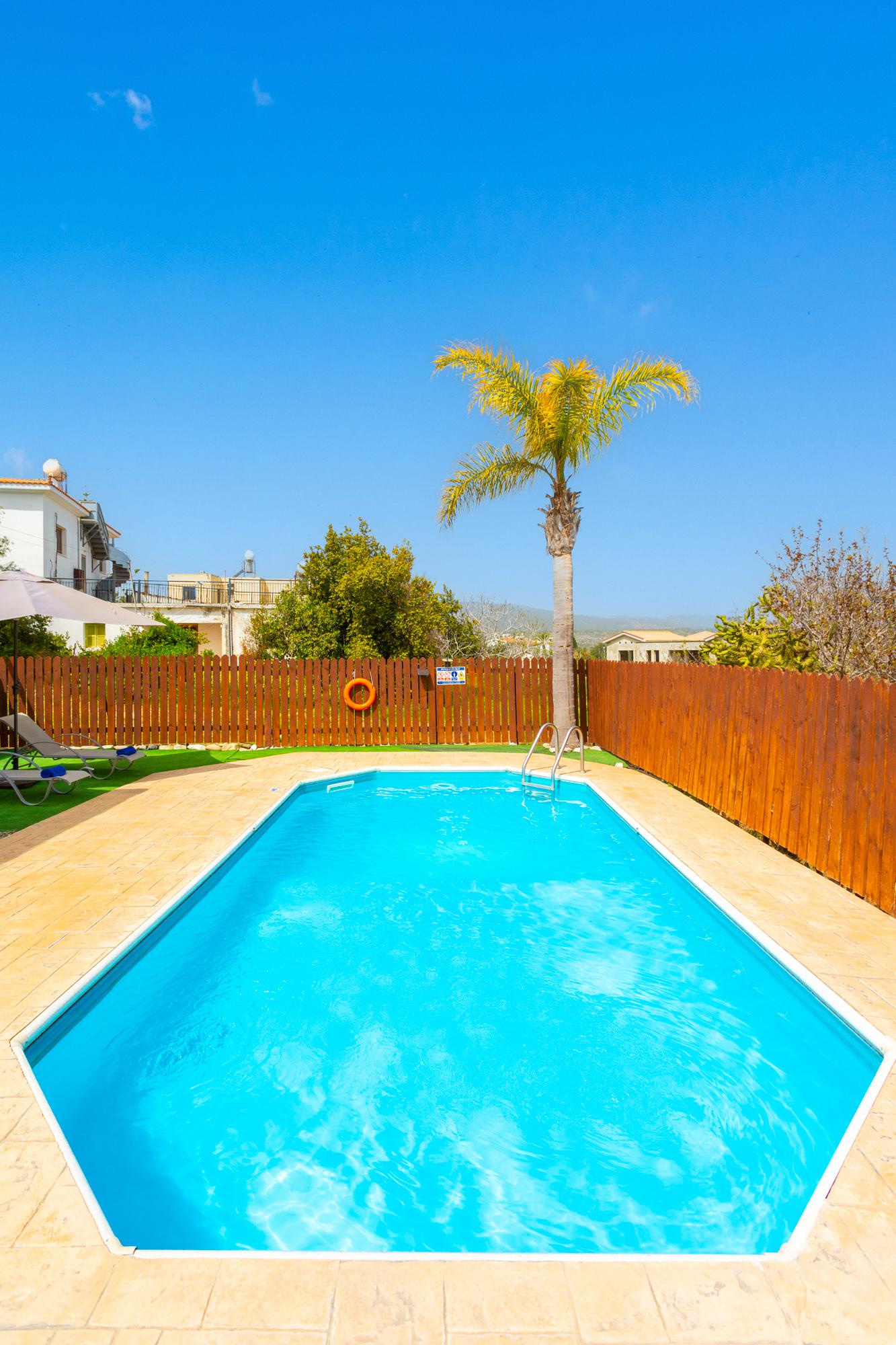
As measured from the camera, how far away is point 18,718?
963 centimetres

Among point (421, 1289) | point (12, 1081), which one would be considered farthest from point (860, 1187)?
point (12, 1081)

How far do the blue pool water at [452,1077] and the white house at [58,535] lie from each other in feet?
71.3

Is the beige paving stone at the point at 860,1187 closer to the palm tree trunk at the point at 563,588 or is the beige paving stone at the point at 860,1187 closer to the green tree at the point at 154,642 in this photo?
the palm tree trunk at the point at 563,588

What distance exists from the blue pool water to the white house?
21719 millimetres

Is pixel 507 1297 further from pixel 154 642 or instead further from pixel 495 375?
pixel 154 642

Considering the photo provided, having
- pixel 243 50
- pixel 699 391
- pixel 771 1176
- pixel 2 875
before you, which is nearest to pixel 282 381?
pixel 243 50

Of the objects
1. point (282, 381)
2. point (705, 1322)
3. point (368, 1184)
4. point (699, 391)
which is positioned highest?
point (282, 381)

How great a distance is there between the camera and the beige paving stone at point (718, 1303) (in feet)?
6.11

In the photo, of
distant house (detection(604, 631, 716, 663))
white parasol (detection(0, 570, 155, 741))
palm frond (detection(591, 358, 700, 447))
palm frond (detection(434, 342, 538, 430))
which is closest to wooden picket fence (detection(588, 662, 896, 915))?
palm frond (detection(591, 358, 700, 447))

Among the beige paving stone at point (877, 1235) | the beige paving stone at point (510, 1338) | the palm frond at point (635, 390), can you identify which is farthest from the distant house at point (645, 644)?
the beige paving stone at point (510, 1338)

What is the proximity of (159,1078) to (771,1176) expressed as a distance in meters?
2.82

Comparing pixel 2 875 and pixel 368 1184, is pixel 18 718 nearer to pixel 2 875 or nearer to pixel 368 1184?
pixel 2 875

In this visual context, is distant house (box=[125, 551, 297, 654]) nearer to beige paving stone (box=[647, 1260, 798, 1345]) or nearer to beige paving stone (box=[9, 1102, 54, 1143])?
beige paving stone (box=[9, 1102, 54, 1143])

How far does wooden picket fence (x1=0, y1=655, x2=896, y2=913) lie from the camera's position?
17.6ft
